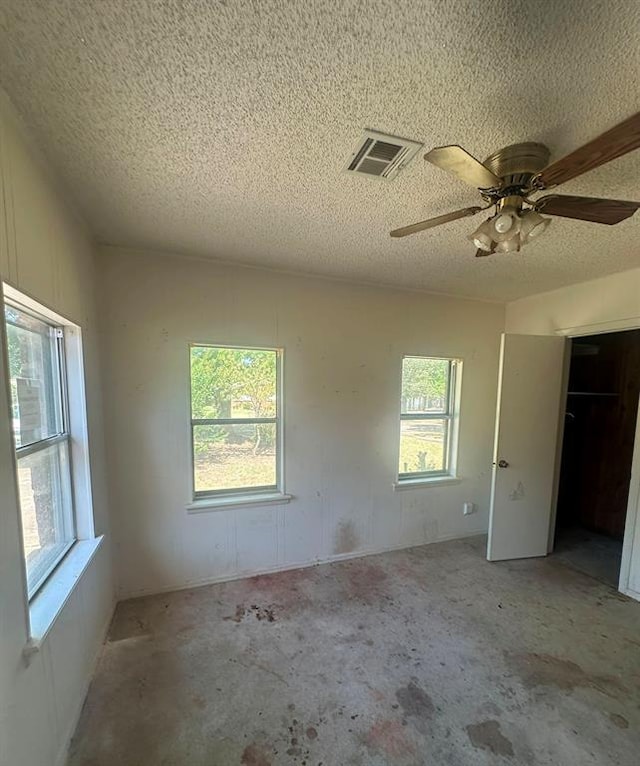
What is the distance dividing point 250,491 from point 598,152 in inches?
110

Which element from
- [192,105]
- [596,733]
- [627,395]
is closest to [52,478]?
[192,105]

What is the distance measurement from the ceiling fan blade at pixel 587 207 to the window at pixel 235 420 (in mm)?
1974

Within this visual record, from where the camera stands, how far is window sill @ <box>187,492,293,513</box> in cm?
256

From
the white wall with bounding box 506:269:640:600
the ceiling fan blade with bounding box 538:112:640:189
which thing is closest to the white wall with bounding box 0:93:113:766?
the ceiling fan blade with bounding box 538:112:640:189

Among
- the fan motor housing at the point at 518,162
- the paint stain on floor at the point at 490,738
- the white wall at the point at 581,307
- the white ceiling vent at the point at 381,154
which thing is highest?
the white ceiling vent at the point at 381,154

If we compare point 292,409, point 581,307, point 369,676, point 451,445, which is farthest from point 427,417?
point 369,676

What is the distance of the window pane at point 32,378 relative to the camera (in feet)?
4.42

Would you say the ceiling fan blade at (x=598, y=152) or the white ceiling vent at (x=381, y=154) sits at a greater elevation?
the white ceiling vent at (x=381, y=154)

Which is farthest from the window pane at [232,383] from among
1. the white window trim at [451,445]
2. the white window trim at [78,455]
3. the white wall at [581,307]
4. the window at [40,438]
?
the white wall at [581,307]

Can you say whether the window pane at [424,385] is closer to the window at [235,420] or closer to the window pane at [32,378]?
the window at [235,420]

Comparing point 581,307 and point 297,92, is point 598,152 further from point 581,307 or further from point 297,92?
point 581,307

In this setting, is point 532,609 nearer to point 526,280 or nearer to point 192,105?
point 526,280

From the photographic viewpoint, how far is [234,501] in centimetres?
266

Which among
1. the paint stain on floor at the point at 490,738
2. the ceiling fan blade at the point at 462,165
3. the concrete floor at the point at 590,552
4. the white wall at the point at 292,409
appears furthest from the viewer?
the concrete floor at the point at 590,552
